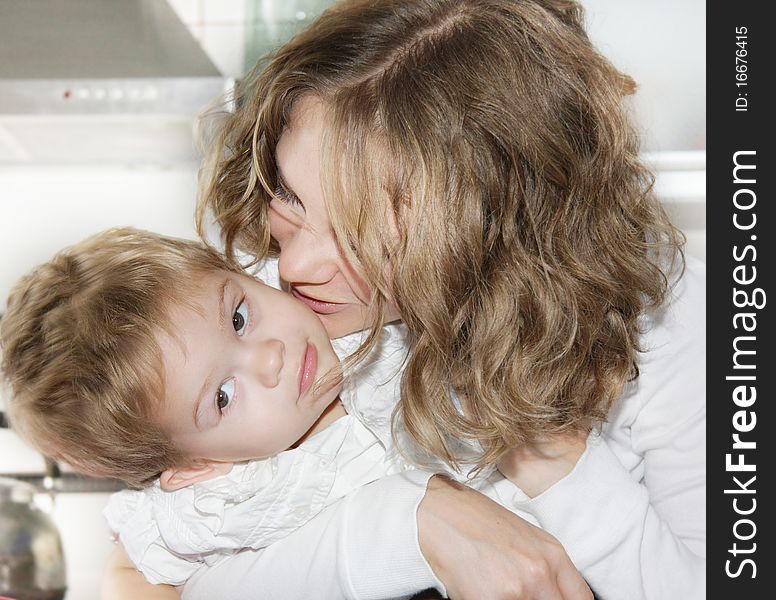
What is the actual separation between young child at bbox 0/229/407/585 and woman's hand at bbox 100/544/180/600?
0.02 m

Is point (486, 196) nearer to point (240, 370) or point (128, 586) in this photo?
point (240, 370)

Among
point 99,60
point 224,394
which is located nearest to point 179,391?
point 224,394

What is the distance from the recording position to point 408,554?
91 cm

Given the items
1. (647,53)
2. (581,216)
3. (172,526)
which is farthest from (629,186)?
(172,526)

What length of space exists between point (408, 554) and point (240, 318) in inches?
13.4

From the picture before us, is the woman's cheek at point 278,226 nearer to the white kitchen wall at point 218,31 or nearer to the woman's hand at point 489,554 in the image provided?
the woman's hand at point 489,554

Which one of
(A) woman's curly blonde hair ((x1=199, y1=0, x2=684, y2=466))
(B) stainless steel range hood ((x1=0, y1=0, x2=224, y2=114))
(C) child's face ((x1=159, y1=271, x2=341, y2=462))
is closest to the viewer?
(A) woman's curly blonde hair ((x1=199, y1=0, x2=684, y2=466))

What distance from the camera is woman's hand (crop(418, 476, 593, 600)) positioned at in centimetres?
86

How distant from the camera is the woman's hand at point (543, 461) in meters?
0.94

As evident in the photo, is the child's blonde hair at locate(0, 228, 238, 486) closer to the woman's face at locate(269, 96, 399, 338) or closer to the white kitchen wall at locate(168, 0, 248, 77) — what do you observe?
the woman's face at locate(269, 96, 399, 338)

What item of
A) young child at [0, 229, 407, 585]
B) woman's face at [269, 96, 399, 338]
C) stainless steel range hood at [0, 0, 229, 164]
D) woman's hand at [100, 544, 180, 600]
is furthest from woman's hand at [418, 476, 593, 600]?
stainless steel range hood at [0, 0, 229, 164]

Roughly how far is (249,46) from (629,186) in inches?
30.1

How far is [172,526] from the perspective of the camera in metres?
0.99

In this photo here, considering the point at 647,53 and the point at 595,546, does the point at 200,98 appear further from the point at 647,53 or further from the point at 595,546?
the point at 595,546
